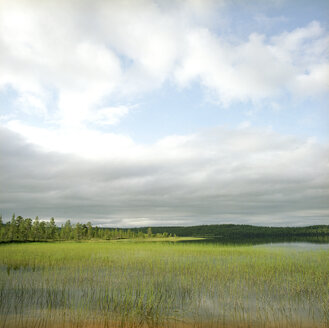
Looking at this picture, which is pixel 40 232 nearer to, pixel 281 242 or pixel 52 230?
pixel 52 230

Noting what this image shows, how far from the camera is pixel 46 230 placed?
304 feet

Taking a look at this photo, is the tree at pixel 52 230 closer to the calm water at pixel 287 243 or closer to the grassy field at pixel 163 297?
the calm water at pixel 287 243

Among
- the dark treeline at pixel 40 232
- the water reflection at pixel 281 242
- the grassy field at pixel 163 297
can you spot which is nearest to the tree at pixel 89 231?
the dark treeline at pixel 40 232

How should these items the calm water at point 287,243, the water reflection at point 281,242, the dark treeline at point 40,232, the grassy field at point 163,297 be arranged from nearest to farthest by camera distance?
the grassy field at point 163,297
the calm water at point 287,243
the water reflection at point 281,242
the dark treeline at point 40,232

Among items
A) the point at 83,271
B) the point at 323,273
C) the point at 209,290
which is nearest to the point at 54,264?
the point at 83,271

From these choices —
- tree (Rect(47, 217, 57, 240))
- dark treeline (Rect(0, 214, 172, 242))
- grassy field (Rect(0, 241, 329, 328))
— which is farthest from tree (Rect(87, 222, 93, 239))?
grassy field (Rect(0, 241, 329, 328))

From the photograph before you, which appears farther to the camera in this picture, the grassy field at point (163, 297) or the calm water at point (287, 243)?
the calm water at point (287, 243)

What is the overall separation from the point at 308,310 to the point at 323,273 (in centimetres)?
933

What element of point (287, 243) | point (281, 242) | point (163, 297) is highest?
point (163, 297)

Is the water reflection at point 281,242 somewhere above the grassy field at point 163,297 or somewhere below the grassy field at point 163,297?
below

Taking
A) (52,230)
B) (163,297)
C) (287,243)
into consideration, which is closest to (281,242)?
(287,243)

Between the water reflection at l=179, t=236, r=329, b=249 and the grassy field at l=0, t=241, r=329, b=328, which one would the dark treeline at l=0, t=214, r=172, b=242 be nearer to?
the water reflection at l=179, t=236, r=329, b=249

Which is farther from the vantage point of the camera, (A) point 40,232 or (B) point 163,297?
(A) point 40,232

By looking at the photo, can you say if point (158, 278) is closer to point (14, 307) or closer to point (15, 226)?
point (14, 307)
